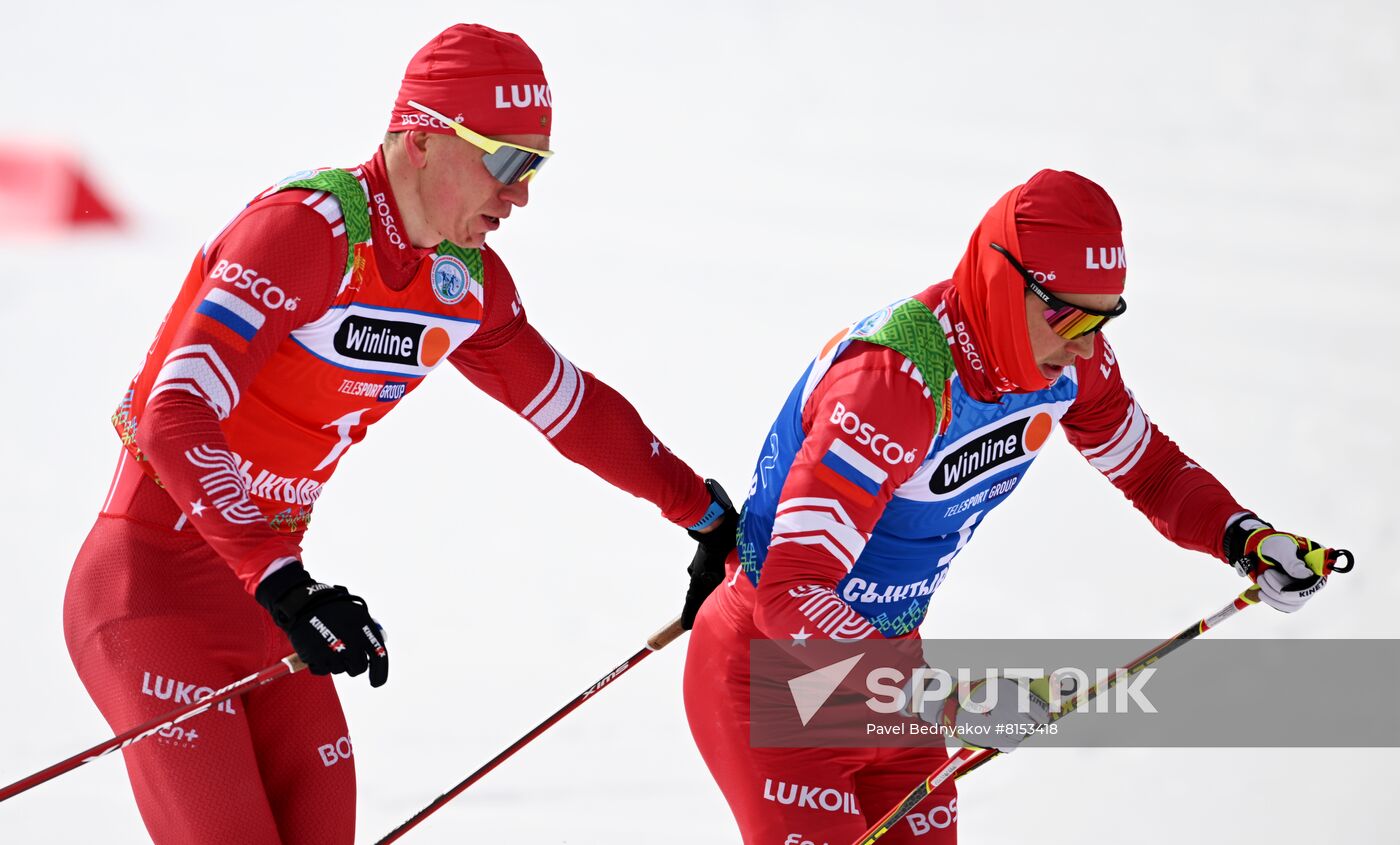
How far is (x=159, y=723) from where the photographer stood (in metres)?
2.44

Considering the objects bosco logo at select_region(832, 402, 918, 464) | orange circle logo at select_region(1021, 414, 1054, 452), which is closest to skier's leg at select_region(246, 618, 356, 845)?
bosco logo at select_region(832, 402, 918, 464)

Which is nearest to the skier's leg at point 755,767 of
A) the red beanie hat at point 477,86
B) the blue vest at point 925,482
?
the blue vest at point 925,482

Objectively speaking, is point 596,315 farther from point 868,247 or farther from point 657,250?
point 868,247

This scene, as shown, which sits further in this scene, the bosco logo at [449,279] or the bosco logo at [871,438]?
the bosco logo at [449,279]

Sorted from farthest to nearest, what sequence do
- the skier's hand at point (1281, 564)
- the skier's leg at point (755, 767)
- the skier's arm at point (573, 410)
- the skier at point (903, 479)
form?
the skier's arm at point (573, 410)
the skier's hand at point (1281, 564)
the skier's leg at point (755, 767)
the skier at point (903, 479)

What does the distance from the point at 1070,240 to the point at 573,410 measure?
40.4 inches

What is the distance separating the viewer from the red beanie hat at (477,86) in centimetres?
260

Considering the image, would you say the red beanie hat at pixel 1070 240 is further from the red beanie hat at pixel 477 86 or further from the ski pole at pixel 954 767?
the red beanie hat at pixel 477 86

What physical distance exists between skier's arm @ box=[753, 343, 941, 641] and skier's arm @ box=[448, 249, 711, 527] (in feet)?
2.17

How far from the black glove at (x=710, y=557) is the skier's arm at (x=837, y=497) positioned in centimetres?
69

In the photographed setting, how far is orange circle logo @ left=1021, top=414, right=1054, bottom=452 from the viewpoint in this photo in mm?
2791

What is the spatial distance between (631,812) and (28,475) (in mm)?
2408

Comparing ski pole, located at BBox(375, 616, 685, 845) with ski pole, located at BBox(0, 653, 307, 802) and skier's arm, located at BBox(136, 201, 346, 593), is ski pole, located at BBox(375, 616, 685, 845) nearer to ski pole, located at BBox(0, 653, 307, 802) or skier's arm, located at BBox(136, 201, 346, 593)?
ski pole, located at BBox(0, 653, 307, 802)

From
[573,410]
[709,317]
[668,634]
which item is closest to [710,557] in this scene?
[668,634]
